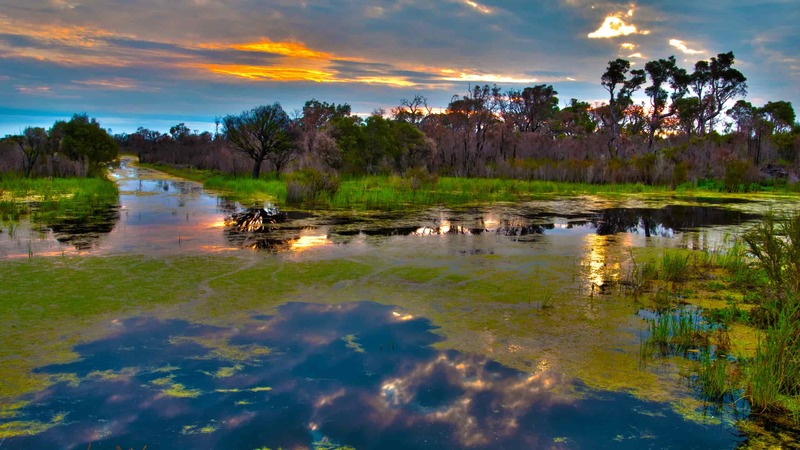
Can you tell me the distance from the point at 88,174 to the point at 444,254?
1009 inches

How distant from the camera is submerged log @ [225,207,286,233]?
12.7 metres

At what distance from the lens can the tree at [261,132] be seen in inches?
1088

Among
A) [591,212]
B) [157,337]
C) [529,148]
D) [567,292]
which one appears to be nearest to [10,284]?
[157,337]

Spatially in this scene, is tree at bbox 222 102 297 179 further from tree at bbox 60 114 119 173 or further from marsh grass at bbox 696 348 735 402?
marsh grass at bbox 696 348 735 402

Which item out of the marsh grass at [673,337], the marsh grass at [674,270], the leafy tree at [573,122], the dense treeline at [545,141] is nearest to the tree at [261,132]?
the dense treeline at [545,141]

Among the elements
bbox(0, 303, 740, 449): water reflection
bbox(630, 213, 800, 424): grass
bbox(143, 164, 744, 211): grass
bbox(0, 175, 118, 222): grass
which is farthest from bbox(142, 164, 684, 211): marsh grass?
bbox(0, 303, 740, 449): water reflection

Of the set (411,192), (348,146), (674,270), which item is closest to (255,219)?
(411,192)

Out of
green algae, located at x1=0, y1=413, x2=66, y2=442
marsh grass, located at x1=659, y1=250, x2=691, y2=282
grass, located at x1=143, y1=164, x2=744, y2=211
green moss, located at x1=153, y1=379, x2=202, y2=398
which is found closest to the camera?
green algae, located at x1=0, y1=413, x2=66, y2=442

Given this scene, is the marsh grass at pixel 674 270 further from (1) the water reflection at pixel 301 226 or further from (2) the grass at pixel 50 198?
(2) the grass at pixel 50 198

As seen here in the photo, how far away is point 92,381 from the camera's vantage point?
426cm

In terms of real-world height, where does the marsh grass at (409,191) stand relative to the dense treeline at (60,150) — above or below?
below

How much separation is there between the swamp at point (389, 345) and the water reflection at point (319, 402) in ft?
0.06

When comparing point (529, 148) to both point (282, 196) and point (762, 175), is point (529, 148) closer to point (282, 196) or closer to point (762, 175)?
point (762, 175)

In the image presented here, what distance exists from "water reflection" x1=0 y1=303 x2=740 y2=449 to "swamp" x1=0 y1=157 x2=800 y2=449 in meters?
0.02
